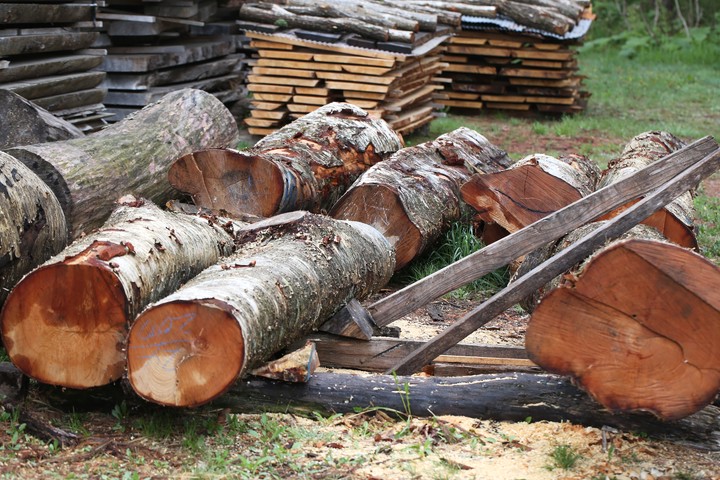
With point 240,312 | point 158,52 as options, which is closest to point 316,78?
point 158,52

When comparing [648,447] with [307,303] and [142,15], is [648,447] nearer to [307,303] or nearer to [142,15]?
A: [307,303]

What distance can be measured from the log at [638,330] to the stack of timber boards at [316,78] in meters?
7.29

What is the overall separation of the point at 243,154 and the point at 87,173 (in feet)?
3.32

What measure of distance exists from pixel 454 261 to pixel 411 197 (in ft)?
1.87

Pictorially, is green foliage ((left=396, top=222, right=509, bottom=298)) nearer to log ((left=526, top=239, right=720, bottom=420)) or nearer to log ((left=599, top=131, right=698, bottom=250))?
log ((left=599, top=131, right=698, bottom=250))

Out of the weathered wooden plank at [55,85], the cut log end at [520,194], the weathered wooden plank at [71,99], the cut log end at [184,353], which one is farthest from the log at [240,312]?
the weathered wooden plank at [71,99]

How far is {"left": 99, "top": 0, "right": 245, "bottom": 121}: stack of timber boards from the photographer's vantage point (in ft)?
35.2

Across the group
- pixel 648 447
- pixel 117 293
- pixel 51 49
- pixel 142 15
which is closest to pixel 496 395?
pixel 648 447

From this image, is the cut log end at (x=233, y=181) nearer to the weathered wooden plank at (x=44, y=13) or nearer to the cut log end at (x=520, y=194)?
the cut log end at (x=520, y=194)

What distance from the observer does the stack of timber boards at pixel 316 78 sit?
11.0 metres

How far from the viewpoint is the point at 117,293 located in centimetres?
403

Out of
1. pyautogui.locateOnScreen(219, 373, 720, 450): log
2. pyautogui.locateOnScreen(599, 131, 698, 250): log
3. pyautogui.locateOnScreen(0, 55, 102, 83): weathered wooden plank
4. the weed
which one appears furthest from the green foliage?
pyautogui.locateOnScreen(0, 55, 102, 83): weathered wooden plank

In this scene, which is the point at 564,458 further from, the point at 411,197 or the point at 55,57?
the point at 55,57

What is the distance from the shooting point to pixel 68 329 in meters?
4.06
